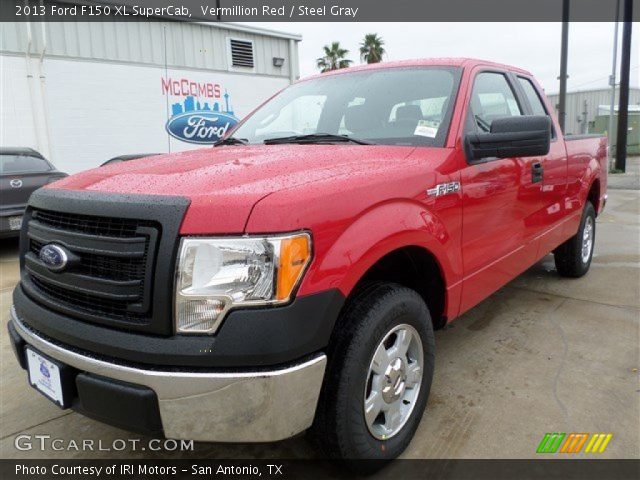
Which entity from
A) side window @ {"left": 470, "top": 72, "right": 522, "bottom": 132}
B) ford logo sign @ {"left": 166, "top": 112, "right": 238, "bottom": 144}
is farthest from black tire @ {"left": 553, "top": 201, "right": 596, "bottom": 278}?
ford logo sign @ {"left": 166, "top": 112, "right": 238, "bottom": 144}

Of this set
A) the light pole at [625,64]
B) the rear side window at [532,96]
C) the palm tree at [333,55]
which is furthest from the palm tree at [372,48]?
the rear side window at [532,96]

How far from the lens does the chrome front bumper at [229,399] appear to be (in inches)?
60.5

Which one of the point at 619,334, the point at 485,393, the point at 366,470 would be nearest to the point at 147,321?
the point at 366,470

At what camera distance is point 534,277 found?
4.79 meters

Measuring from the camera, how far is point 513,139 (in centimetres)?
239

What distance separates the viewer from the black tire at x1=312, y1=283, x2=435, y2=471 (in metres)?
1.75

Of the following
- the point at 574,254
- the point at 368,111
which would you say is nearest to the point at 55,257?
the point at 368,111

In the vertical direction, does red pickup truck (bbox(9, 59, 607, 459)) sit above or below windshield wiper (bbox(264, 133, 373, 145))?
below

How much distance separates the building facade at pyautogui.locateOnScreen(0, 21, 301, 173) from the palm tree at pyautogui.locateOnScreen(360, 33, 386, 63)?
28808 millimetres

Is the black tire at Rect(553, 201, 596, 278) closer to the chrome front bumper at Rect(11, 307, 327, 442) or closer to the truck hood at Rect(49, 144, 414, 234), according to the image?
the truck hood at Rect(49, 144, 414, 234)

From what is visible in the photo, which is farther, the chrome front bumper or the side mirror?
the side mirror

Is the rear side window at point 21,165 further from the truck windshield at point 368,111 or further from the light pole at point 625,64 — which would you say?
the light pole at point 625,64

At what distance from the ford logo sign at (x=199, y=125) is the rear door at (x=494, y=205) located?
9566 mm

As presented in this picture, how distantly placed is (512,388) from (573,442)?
19.3 inches
